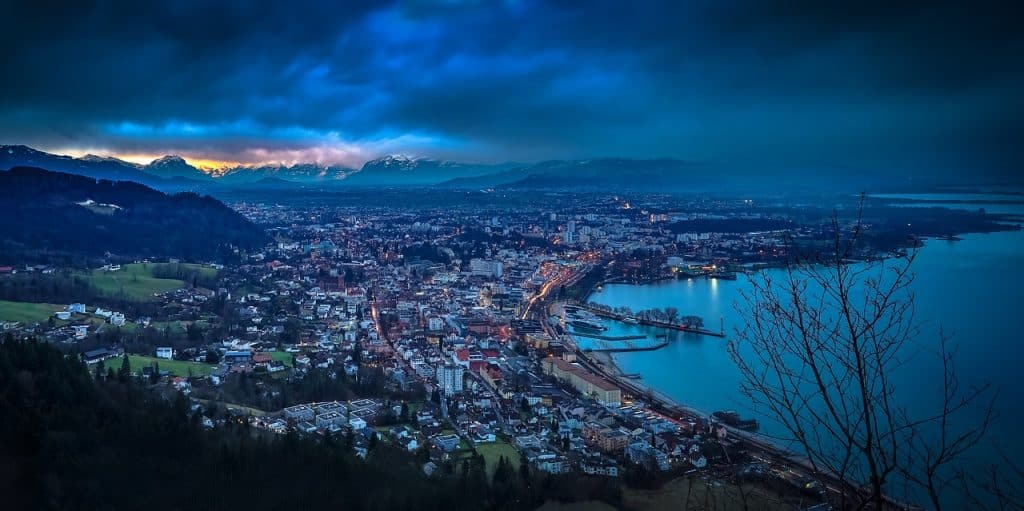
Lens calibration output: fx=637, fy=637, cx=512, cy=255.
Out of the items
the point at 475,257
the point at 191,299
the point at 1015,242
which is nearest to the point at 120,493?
the point at 191,299

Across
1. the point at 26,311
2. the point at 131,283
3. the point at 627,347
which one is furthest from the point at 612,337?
the point at 131,283

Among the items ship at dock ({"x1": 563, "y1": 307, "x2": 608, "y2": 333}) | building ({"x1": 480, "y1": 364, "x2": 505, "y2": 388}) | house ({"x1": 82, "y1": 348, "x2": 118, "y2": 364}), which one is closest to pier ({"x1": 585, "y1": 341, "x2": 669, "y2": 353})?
ship at dock ({"x1": 563, "y1": 307, "x2": 608, "y2": 333})

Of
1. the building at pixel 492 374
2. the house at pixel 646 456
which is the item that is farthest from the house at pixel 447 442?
the building at pixel 492 374

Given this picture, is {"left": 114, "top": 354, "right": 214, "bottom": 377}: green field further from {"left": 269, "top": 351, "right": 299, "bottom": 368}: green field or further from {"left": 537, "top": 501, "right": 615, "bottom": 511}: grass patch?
{"left": 537, "top": 501, "right": 615, "bottom": 511}: grass patch

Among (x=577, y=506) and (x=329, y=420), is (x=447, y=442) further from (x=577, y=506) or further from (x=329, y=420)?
(x=577, y=506)

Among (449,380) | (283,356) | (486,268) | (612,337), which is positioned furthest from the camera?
(486,268)

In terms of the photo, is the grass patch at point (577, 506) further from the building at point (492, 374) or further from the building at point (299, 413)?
the building at point (492, 374)
